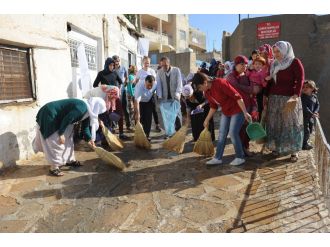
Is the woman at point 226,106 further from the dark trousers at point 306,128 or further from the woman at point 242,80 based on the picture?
the dark trousers at point 306,128

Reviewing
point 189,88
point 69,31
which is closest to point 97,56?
point 69,31

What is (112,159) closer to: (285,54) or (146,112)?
(146,112)

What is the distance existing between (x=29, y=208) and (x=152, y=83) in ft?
11.3

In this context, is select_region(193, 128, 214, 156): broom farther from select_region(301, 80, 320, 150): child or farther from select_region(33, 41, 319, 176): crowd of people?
select_region(301, 80, 320, 150): child

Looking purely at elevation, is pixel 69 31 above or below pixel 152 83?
above

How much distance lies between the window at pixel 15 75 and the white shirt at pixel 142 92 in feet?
6.66

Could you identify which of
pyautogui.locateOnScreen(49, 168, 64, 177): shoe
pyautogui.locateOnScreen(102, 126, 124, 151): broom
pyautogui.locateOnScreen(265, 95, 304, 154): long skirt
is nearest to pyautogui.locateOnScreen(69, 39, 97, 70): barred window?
pyautogui.locateOnScreen(102, 126, 124, 151): broom

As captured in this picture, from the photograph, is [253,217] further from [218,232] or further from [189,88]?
[189,88]

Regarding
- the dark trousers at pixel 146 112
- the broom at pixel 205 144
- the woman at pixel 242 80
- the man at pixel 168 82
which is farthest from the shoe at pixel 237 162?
the dark trousers at pixel 146 112

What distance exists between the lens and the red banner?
35.3 feet

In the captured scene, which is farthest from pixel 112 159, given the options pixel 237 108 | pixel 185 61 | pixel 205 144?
pixel 185 61

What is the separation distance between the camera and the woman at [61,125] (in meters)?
4.77

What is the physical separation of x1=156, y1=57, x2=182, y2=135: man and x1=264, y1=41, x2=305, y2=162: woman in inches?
77.3

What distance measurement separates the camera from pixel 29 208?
3.98 meters
